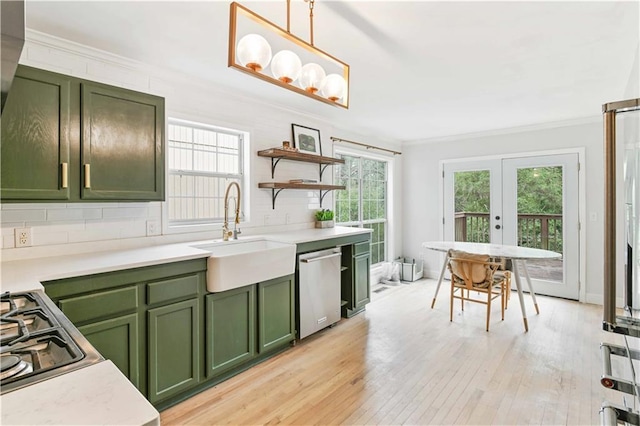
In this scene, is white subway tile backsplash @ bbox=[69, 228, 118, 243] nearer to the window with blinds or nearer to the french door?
the window with blinds

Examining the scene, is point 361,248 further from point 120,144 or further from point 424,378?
point 120,144

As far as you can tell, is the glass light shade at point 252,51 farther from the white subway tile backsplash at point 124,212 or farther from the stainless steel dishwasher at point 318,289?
the stainless steel dishwasher at point 318,289

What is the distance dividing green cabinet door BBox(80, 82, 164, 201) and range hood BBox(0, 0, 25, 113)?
1441mm

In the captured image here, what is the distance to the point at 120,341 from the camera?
1.92 metres

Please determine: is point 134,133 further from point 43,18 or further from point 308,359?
point 308,359

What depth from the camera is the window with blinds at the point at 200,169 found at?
9.76 ft

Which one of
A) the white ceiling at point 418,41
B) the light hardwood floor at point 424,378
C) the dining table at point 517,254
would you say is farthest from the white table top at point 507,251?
the white ceiling at point 418,41

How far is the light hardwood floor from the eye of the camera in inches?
82.4

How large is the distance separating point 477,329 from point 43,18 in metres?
4.33

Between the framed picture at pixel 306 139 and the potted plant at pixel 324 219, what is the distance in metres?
0.75

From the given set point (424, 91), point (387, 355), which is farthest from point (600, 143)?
point (387, 355)

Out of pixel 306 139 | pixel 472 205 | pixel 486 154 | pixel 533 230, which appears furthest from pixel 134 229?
pixel 533 230

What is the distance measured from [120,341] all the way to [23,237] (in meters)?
0.96

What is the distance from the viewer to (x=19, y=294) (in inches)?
53.4
